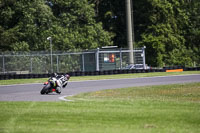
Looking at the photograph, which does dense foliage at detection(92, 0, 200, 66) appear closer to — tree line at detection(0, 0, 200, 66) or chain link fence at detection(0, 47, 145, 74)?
tree line at detection(0, 0, 200, 66)

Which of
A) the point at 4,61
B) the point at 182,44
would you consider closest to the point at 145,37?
the point at 182,44

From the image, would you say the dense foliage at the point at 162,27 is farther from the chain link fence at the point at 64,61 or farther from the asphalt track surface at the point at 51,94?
the asphalt track surface at the point at 51,94

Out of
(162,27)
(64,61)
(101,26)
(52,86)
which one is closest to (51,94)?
(52,86)

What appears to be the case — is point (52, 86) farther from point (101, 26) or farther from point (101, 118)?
point (101, 26)

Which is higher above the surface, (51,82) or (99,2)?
(99,2)

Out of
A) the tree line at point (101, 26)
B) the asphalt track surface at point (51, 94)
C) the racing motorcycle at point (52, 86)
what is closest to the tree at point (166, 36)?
the tree line at point (101, 26)

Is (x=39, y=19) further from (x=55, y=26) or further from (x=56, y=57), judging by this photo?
(x=56, y=57)

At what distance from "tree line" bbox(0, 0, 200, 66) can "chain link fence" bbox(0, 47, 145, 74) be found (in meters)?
10.9

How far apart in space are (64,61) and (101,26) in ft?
54.8

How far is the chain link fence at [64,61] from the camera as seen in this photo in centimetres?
3108

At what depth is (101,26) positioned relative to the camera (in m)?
Answer: 49.5

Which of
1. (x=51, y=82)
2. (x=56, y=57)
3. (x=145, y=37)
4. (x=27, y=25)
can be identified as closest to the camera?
(x=51, y=82)

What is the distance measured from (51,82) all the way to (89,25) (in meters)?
34.1

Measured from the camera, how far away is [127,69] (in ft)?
110
